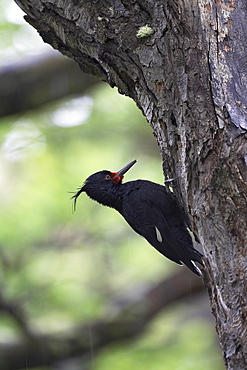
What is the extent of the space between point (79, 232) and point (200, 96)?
377 cm

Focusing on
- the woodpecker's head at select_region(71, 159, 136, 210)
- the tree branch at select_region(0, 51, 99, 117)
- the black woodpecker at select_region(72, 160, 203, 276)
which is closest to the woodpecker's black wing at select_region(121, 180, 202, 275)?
the black woodpecker at select_region(72, 160, 203, 276)

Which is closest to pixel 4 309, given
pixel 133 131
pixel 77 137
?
pixel 77 137

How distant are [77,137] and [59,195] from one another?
785mm

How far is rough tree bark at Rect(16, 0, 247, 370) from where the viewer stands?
213 cm

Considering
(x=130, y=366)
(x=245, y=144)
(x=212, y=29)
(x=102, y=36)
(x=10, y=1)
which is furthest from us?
(x=10, y=1)

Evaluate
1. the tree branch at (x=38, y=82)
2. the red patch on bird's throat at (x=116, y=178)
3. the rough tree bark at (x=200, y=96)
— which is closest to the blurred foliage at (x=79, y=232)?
the tree branch at (x=38, y=82)

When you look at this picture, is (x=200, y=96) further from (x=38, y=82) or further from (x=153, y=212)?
(x=38, y=82)

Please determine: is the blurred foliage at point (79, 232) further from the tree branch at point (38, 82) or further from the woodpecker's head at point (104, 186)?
the woodpecker's head at point (104, 186)

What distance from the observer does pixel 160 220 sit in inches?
135

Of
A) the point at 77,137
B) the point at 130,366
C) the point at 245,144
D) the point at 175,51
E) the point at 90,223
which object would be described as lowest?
the point at 130,366

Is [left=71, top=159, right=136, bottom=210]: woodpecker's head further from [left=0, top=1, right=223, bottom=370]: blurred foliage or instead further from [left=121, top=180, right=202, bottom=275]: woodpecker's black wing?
[left=0, top=1, right=223, bottom=370]: blurred foliage

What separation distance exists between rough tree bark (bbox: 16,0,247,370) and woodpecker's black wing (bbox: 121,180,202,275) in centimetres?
81

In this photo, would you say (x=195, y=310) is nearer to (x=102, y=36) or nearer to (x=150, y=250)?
(x=150, y=250)

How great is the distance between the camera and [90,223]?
5973 millimetres
